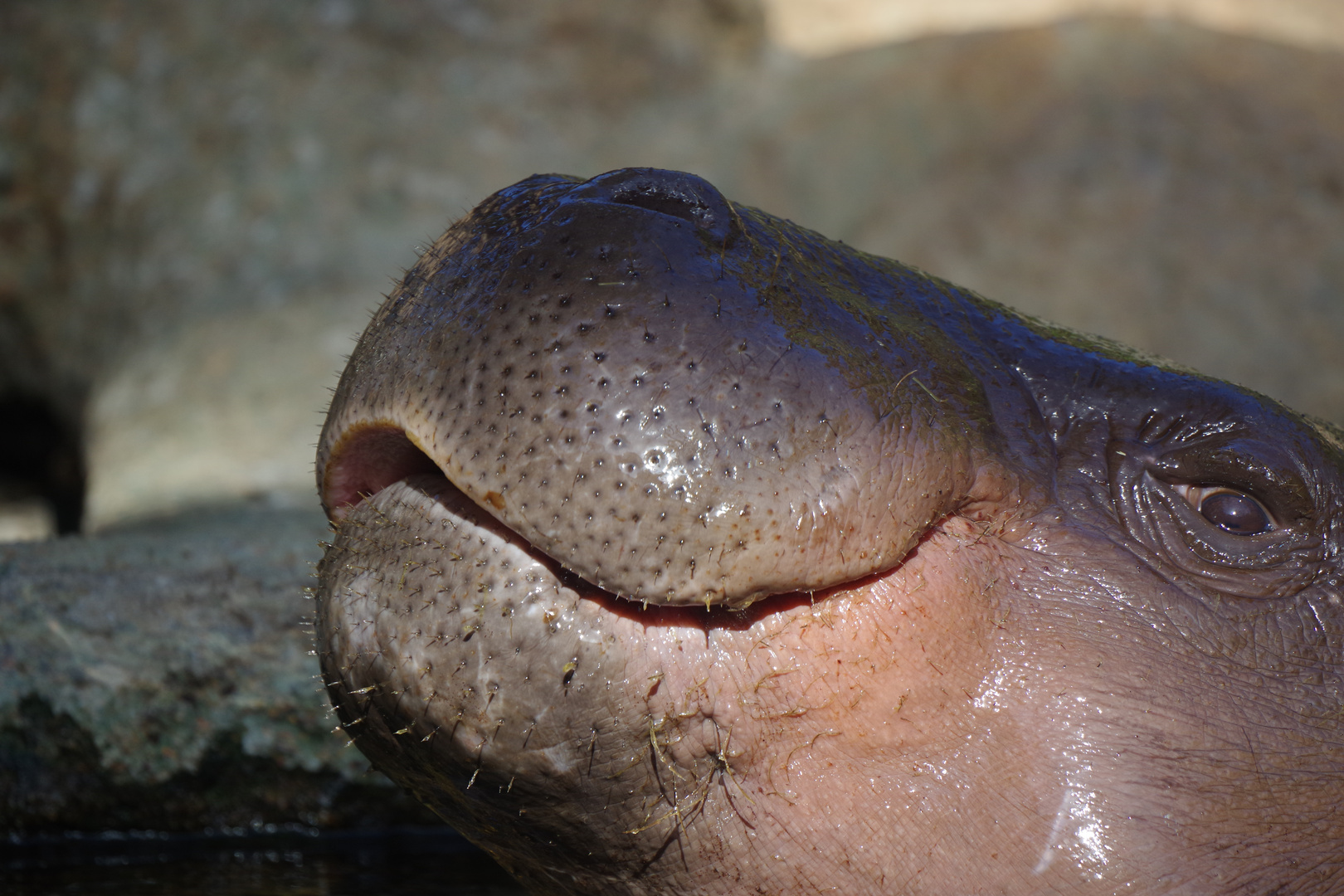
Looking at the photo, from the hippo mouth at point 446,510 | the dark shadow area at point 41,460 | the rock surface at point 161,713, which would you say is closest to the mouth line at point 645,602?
the hippo mouth at point 446,510

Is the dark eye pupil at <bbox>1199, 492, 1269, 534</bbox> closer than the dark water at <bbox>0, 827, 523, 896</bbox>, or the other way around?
the dark eye pupil at <bbox>1199, 492, 1269, 534</bbox>

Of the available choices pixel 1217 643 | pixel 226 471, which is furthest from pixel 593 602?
pixel 226 471

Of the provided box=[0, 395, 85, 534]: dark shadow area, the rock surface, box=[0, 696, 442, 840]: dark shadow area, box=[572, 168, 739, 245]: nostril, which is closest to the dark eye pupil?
box=[572, 168, 739, 245]: nostril

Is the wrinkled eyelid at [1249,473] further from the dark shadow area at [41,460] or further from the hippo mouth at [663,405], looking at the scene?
the dark shadow area at [41,460]

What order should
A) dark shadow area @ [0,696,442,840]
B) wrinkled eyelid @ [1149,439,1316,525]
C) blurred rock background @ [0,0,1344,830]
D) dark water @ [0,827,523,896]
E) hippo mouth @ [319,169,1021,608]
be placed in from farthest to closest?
blurred rock background @ [0,0,1344,830] < dark shadow area @ [0,696,442,840] < dark water @ [0,827,523,896] < wrinkled eyelid @ [1149,439,1316,525] < hippo mouth @ [319,169,1021,608]

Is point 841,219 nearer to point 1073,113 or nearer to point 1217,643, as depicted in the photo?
point 1073,113

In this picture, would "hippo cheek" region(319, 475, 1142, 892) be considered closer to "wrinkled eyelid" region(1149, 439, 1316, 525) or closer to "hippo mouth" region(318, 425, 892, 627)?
"hippo mouth" region(318, 425, 892, 627)
